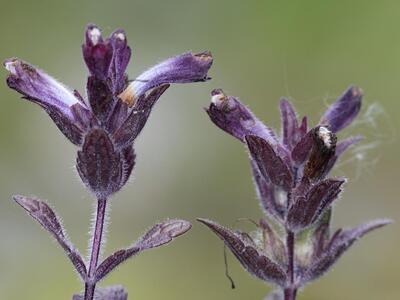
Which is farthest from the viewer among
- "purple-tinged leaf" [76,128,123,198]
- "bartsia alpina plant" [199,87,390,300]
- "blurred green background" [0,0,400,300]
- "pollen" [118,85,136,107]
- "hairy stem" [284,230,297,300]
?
"blurred green background" [0,0,400,300]

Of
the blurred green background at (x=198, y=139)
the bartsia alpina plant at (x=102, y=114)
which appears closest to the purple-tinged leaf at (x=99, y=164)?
the bartsia alpina plant at (x=102, y=114)

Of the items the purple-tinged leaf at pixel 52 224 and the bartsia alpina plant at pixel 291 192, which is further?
the bartsia alpina plant at pixel 291 192

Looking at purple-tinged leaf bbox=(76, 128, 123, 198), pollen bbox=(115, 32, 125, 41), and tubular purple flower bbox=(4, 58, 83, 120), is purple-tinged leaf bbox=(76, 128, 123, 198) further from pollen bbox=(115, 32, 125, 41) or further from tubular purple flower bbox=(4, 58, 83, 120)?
pollen bbox=(115, 32, 125, 41)

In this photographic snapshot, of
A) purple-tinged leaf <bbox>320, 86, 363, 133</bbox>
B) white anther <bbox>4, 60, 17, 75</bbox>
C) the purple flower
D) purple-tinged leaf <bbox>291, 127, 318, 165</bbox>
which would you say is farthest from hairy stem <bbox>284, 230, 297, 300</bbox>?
white anther <bbox>4, 60, 17, 75</bbox>

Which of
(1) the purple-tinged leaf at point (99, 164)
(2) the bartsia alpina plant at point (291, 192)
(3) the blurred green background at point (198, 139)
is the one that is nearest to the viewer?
(1) the purple-tinged leaf at point (99, 164)

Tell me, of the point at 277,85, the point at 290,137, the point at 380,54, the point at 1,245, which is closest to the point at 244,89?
the point at 277,85

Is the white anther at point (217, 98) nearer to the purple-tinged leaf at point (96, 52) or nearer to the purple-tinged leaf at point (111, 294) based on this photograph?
the purple-tinged leaf at point (96, 52)

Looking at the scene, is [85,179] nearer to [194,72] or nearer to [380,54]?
[194,72]
